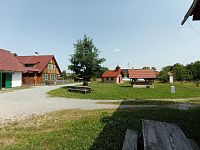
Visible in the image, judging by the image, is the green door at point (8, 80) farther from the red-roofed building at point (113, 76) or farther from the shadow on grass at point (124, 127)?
the red-roofed building at point (113, 76)

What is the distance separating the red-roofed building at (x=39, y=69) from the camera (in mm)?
43000

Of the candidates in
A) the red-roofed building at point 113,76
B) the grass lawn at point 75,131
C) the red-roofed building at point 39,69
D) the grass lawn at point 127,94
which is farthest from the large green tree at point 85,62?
the red-roofed building at point 113,76

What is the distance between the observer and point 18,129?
8172 millimetres

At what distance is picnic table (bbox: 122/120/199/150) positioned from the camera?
3889 mm

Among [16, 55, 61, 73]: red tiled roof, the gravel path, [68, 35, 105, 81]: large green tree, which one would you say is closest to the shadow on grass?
the gravel path

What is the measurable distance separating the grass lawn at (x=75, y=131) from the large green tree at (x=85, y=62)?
1962 cm

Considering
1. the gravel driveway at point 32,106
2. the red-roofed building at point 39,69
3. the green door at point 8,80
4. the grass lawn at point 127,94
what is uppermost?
the red-roofed building at point 39,69

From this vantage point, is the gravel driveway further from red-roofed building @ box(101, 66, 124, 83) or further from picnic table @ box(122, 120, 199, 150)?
red-roofed building @ box(101, 66, 124, 83)

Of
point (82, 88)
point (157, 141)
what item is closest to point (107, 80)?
point (82, 88)

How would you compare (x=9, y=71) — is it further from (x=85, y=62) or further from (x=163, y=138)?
(x=163, y=138)

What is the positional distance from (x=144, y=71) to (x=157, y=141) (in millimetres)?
33278

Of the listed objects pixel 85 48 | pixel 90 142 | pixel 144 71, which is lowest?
pixel 90 142

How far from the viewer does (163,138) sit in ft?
14.2

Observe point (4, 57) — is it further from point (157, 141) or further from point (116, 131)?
point (157, 141)
